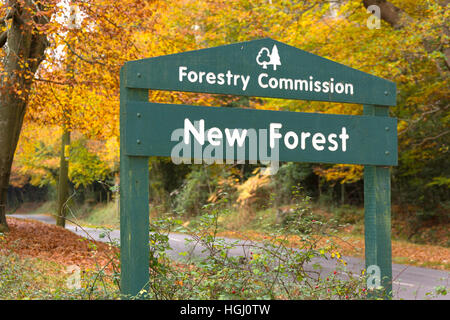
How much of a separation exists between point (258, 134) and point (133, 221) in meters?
1.25

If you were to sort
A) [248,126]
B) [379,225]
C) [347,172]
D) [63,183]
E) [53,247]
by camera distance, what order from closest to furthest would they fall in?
[248,126] → [379,225] → [53,247] → [347,172] → [63,183]

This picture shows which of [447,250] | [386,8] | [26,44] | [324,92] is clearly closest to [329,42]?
[386,8]

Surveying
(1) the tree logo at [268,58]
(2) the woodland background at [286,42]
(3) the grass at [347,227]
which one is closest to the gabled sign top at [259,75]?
(1) the tree logo at [268,58]


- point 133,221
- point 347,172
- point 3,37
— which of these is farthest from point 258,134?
point 347,172

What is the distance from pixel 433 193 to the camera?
738 inches

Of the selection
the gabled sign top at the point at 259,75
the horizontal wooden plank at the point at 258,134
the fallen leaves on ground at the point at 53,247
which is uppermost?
the gabled sign top at the point at 259,75

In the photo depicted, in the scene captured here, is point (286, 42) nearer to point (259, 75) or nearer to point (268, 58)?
point (268, 58)

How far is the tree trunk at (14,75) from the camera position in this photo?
10695mm

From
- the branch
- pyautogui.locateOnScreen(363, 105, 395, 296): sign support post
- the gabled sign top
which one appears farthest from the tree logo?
the branch

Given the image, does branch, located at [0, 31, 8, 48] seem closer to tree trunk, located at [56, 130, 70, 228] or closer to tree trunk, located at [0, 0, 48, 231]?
tree trunk, located at [0, 0, 48, 231]

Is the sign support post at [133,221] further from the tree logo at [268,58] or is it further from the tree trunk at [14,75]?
the tree trunk at [14,75]

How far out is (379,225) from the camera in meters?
4.53

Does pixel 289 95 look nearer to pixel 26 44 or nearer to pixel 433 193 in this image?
pixel 26 44
